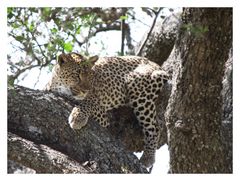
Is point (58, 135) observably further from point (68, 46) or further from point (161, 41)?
point (161, 41)

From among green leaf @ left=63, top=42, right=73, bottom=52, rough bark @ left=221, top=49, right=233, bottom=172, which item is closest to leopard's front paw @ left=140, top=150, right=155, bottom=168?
rough bark @ left=221, top=49, right=233, bottom=172

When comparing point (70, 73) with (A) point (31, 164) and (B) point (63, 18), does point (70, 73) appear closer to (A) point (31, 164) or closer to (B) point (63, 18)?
(A) point (31, 164)

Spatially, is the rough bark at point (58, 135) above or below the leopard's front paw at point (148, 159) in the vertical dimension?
above

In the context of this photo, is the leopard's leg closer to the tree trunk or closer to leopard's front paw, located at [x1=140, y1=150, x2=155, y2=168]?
leopard's front paw, located at [x1=140, y1=150, x2=155, y2=168]

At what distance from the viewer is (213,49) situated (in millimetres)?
4480

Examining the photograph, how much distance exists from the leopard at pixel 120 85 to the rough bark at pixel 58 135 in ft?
2.63

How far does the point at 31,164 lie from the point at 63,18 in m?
1.06

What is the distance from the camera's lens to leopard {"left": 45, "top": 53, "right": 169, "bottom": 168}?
5.73 metres

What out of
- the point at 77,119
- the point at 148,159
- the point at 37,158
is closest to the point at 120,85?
the point at 148,159

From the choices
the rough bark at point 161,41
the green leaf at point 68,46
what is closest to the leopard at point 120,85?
the rough bark at point 161,41

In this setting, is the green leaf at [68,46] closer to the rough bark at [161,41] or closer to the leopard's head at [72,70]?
the leopard's head at [72,70]

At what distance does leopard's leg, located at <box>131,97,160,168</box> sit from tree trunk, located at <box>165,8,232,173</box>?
0.90 meters

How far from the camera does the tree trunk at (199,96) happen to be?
4426 millimetres

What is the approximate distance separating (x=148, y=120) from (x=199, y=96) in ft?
3.80
